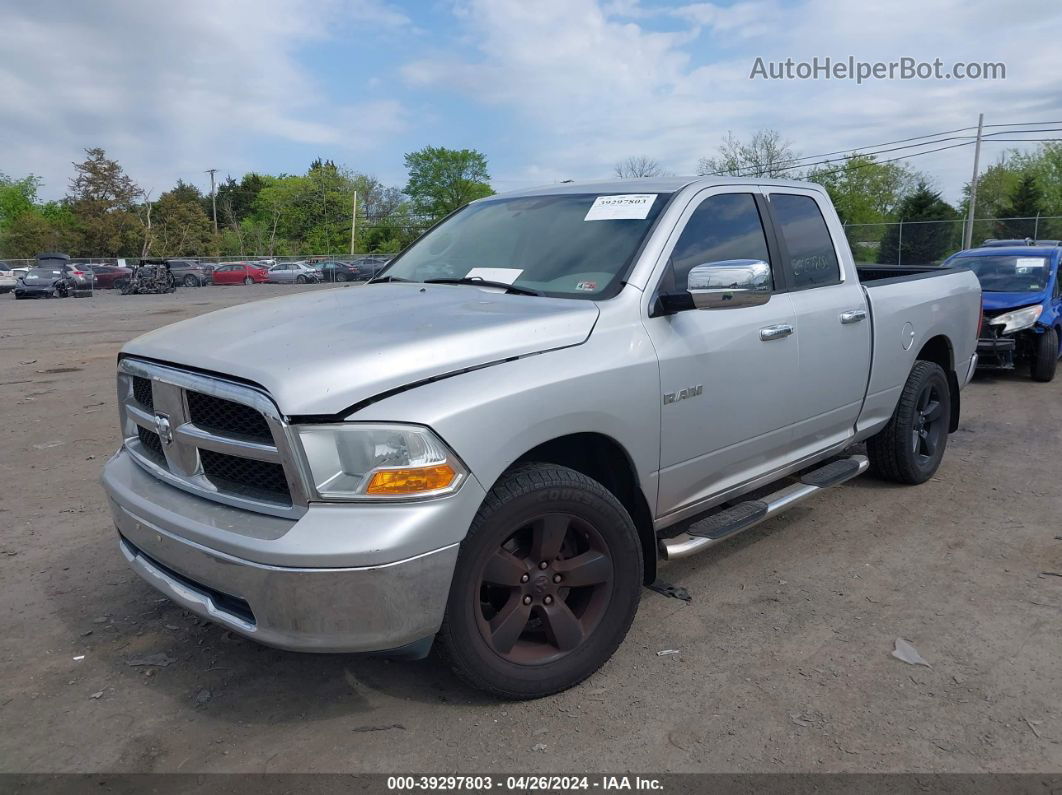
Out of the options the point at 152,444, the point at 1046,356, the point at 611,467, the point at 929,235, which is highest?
the point at 929,235

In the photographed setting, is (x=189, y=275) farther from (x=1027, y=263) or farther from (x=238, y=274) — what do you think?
(x=1027, y=263)

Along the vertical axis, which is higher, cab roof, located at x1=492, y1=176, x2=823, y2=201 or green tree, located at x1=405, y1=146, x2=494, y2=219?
green tree, located at x1=405, y1=146, x2=494, y2=219

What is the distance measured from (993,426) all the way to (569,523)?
19.7 feet

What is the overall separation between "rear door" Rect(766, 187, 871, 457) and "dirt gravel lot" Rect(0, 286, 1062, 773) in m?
0.72

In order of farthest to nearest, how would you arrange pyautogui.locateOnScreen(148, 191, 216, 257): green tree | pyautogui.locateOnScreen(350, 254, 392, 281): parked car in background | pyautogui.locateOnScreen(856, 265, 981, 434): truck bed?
pyautogui.locateOnScreen(148, 191, 216, 257): green tree < pyautogui.locateOnScreen(350, 254, 392, 281): parked car in background < pyautogui.locateOnScreen(856, 265, 981, 434): truck bed

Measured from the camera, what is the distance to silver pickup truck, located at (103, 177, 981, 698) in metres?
2.42

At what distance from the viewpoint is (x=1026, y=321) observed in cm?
970

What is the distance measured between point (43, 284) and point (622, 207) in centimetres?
3790

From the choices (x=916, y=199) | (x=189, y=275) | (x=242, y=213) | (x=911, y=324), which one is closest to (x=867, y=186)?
(x=916, y=199)

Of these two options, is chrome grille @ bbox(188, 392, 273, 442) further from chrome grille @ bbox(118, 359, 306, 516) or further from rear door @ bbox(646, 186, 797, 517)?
rear door @ bbox(646, 186, 797, 517)

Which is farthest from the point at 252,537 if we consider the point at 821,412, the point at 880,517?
the point at 880,517

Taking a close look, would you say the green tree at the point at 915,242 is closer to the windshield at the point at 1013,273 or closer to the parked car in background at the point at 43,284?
the windshield at the point at 1013,273

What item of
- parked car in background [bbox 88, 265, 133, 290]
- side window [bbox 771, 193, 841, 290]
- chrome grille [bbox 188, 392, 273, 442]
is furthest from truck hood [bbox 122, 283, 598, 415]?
parked car in background [bbox 88, 265, 133, 290]

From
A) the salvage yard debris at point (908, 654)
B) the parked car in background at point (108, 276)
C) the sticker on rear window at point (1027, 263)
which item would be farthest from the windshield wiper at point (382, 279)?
the parked car in background at point (108, 276)
